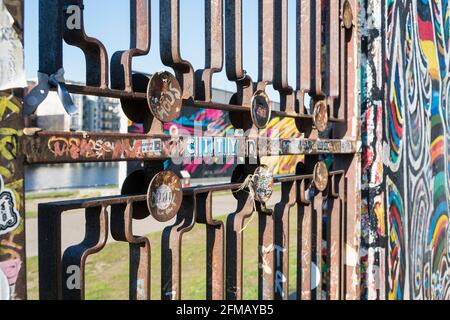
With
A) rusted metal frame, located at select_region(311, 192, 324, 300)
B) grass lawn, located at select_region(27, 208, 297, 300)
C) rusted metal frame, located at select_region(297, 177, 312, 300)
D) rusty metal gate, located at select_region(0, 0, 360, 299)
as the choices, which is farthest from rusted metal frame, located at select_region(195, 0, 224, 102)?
grass lawn, located at select_region(27, 208, 297, 300)

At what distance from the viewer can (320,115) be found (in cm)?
198

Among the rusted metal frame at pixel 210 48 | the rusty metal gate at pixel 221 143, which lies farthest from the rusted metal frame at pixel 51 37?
the rusted metal frame at pixel 210 48

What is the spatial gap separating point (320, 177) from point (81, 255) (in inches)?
46.8

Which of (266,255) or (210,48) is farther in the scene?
(266,255)

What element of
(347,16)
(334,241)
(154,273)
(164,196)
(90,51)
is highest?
(347,16)

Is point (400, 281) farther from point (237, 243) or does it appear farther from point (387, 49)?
point (237, 243)

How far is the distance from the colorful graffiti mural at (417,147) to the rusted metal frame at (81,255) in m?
1.91

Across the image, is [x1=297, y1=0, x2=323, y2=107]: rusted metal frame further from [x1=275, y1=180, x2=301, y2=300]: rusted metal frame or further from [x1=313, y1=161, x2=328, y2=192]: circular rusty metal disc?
[x1=275, y1=180, x2=301, y2=300]: rusted metal frame

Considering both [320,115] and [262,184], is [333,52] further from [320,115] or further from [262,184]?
[262,184]

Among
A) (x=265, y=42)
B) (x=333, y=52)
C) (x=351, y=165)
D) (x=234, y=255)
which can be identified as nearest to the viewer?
(x=234, y=255)

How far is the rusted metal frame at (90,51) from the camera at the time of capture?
41.3 inches

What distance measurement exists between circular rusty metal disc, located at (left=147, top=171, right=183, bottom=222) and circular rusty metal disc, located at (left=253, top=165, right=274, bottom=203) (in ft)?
1.24

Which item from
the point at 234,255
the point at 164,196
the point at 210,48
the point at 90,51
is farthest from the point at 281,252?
the point at 90,51
